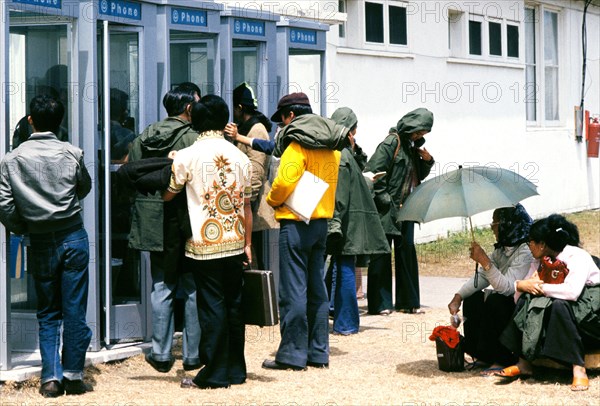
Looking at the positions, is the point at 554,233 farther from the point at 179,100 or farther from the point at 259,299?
the point at 179,100

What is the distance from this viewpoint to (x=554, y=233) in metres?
8.04

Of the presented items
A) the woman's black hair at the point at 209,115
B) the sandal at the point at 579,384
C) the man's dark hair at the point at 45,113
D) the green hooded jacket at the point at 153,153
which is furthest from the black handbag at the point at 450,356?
the man's dark hair at the point at 45,113

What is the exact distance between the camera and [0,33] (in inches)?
300

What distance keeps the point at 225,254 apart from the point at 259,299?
41 centimetres

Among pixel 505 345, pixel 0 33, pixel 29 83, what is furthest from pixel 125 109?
pixel 505 345

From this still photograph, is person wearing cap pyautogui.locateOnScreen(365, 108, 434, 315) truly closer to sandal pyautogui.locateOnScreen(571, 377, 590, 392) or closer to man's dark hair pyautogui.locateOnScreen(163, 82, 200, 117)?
man's dark hair pyautogui.locateOnScreen(163, 82, 200, 117)

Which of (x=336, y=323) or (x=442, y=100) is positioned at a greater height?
(x=442, y=100)

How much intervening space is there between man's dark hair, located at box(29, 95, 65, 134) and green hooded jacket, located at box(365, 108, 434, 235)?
3.92 metres

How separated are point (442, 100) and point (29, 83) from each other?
10.2 m

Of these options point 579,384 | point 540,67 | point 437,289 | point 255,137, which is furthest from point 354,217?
point 540,67

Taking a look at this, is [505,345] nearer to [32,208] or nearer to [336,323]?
[336,323]

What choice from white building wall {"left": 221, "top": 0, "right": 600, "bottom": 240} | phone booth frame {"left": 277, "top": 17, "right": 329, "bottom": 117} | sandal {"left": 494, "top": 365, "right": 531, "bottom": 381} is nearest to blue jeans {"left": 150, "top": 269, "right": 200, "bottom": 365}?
sandal {"left": 494, "top": 365, "right": 531, "bottom": 381}

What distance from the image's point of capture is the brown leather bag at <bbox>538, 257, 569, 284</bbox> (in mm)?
8023

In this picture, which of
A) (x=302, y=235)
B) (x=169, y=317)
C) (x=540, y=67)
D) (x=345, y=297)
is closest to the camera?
(x=302, y=235)
